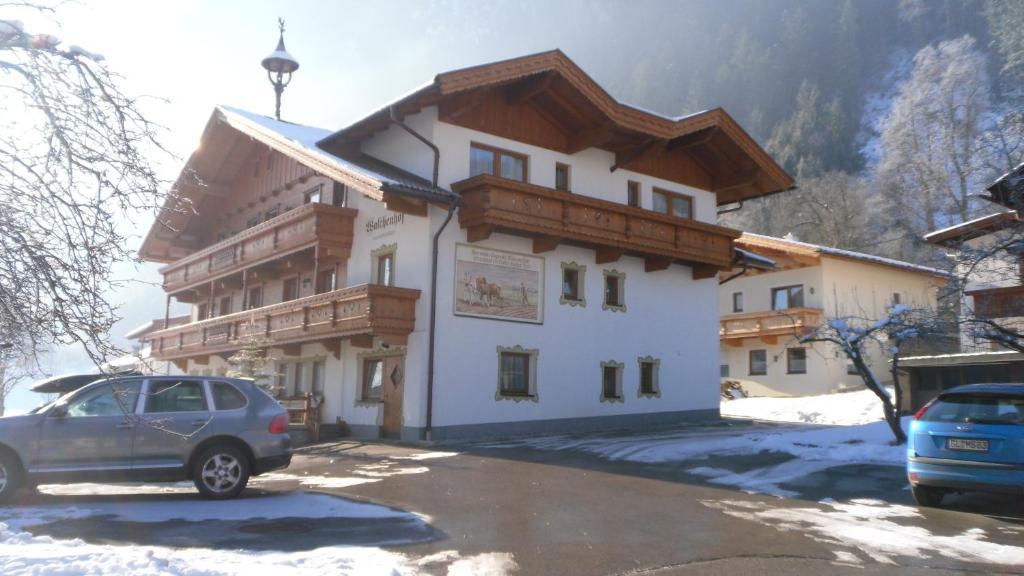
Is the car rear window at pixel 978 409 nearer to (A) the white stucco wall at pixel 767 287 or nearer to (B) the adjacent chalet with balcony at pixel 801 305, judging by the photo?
(B) the adjacent chalet with balcony at pixel 801 305

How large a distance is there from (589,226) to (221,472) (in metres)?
13.1

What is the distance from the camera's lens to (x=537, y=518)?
9.64 m

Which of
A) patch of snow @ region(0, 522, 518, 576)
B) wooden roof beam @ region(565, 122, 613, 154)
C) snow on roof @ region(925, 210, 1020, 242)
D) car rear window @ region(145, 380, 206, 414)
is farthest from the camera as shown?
wooden roof beam @ region(565, 122, 613, 154)

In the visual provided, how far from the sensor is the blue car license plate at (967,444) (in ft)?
31.9

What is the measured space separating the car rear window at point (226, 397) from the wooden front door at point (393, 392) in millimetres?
9502

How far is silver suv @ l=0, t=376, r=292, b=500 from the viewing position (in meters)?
9.96

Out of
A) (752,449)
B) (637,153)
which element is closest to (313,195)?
(637,153)

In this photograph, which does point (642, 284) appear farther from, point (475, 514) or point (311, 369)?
point (475, 514)

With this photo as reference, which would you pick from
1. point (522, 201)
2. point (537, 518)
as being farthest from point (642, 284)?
point (537, 518)

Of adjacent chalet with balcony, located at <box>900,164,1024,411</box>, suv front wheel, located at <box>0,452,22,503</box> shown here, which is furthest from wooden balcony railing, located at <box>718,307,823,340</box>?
suv front wheel, located at <box>0,452,22,503</box>

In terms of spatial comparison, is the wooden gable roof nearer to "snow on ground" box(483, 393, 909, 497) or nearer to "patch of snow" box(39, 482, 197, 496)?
"snow on ground" box(483, 393, 909, 497)

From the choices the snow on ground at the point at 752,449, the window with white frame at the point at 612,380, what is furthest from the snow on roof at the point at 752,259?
the snow on ground at the point at 752,449

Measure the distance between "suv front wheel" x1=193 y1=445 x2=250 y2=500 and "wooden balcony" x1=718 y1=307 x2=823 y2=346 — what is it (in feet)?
88.7

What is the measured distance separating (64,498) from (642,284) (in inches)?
693
